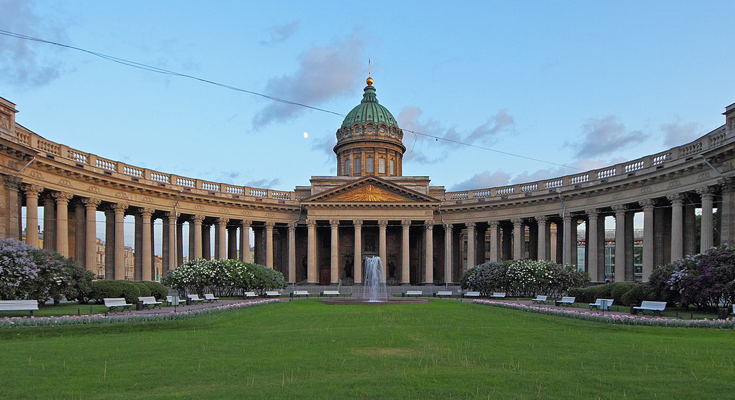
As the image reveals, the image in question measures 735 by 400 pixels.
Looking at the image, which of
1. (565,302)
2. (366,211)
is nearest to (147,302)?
(565,302)

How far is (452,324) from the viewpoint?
21609 mm

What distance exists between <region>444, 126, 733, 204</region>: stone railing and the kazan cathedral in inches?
4.9

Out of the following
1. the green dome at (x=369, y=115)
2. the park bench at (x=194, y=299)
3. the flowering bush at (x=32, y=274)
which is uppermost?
the green dome at (x=369, y=115)

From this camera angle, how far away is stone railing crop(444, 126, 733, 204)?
36125 millimetres

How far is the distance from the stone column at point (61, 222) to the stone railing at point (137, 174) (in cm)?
251

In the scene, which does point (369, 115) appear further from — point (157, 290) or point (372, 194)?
point (157, 290)

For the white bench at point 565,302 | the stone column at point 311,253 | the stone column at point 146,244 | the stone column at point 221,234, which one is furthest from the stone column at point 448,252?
the stone column at point 146,244

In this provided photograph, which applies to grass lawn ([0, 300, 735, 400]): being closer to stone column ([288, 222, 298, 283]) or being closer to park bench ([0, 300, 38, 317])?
park bench ([0, 300, 38, 317])

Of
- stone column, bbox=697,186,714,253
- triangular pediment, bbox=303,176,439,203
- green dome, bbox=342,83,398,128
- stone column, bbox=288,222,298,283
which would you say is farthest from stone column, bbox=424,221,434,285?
stone column, bbox=697,186,714,253

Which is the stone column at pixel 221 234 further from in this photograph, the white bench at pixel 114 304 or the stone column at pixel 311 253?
the white bench at pixel 114 304

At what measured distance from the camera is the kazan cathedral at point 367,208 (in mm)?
35656

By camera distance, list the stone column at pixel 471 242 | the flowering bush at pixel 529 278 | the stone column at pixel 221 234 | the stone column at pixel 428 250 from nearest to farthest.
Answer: the flowering bush at pixel 529 278 < the stone column at pixel 221 234 < the stone column at pixel 428 250 < the stone column at pixel 471 242

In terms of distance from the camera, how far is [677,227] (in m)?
38.7

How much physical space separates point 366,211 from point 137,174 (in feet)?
79.2
